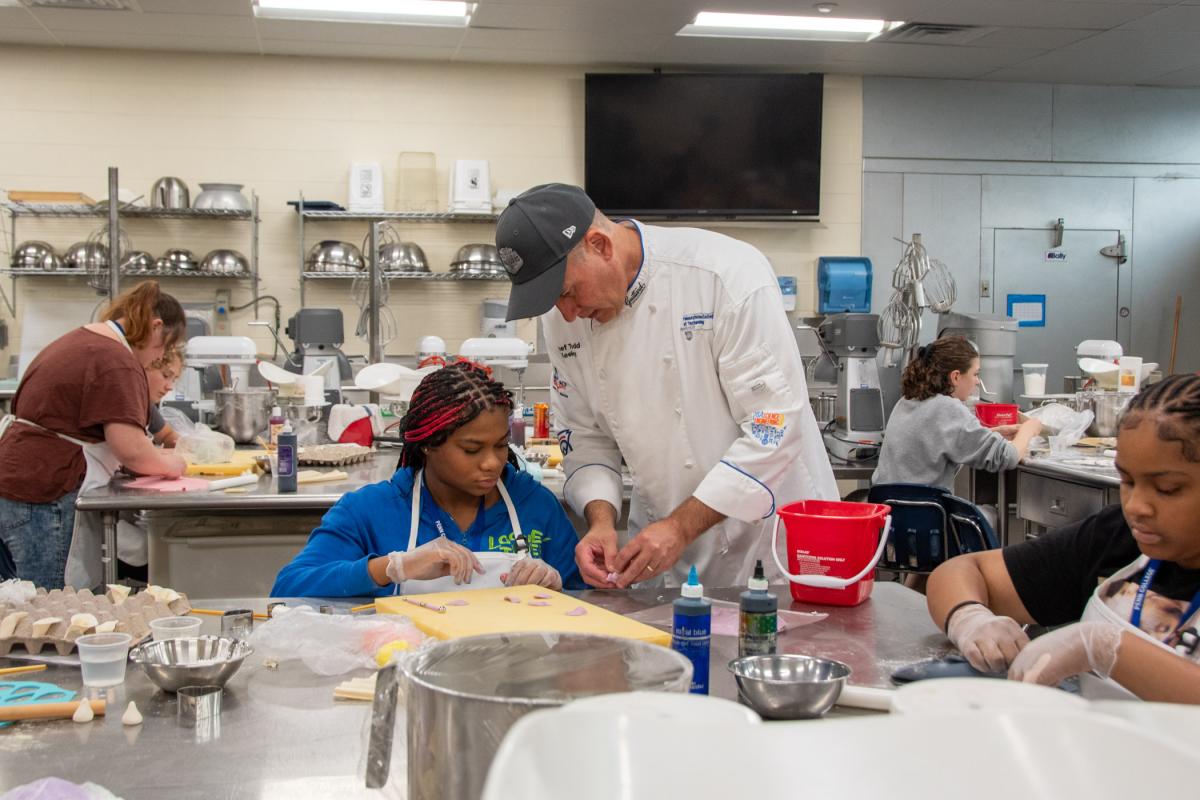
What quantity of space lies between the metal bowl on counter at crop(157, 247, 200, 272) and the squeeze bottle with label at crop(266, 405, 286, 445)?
9.50 feet

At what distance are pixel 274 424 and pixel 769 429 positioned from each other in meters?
2.56

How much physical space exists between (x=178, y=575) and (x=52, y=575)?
441 millimetres

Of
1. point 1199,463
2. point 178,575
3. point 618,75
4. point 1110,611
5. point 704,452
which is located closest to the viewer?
point 1199,463

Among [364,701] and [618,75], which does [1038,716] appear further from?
[618,75]

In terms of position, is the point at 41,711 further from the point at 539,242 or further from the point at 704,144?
the point at 704,144

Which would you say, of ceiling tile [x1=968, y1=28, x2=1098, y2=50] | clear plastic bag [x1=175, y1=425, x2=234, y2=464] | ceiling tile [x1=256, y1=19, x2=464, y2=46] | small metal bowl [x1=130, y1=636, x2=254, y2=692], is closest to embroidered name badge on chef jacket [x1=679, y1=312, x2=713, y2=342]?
small metal bowl [x1=130, y1=636, x2=254, y2=692]

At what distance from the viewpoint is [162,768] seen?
1.25 m

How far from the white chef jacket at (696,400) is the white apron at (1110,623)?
0.66m

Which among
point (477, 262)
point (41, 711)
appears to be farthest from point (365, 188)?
point (41, 711)

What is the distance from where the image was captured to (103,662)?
5.00 feet

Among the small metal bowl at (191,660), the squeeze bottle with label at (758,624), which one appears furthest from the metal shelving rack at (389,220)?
the squeeze bottle with label at (758,624)

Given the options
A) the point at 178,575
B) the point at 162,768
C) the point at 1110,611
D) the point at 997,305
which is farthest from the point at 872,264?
the point at 162,768

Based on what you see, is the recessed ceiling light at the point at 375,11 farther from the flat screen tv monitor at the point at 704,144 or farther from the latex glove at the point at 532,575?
the latex glove at the point at 532,575

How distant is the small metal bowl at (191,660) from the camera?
Answer: 4.86ft
